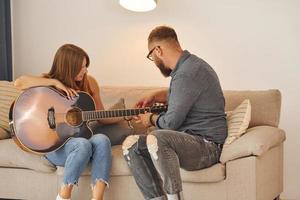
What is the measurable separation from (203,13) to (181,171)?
1.44m

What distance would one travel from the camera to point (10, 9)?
3.82 m

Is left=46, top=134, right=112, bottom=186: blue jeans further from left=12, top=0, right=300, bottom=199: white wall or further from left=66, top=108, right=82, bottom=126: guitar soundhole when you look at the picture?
left=12, top=0, right=300, bottom=199: white wall

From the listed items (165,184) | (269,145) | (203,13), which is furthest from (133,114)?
(203,13)

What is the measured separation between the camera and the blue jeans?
7.84 feet

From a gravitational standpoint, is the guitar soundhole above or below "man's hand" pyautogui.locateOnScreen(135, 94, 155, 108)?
below

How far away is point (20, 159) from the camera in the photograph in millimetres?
2633

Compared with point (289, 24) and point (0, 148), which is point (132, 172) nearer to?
point (0, 148)

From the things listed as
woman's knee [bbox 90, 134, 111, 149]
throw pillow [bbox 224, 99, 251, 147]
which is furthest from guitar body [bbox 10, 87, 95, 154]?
throw pillow [bbox 224, 99, 251, 147]

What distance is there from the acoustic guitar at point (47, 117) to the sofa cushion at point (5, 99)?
454mm

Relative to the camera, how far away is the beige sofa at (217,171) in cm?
227

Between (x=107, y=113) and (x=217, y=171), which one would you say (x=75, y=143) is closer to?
(x=107, y=113)

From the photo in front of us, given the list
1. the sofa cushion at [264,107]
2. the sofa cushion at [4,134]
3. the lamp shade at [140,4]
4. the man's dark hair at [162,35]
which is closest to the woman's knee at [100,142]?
the man's dark hair at [162,35]

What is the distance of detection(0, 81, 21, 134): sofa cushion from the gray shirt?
1.14m

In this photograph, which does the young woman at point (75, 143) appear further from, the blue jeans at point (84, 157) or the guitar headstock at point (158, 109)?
the guitar headstock at point (158, 109)
